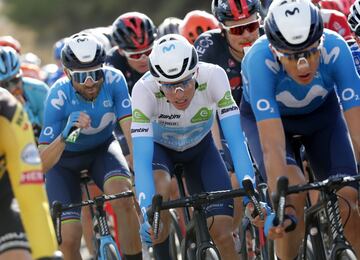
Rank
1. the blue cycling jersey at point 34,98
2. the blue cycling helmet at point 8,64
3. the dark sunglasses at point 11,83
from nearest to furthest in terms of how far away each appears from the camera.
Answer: the blue cycling helmet at point 8,64
the dark sunglasses at point 11,83
the blue cycling jersey at point 34,98

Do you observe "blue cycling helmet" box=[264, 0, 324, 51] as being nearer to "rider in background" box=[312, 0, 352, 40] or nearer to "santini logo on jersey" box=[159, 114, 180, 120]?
"santini logo on jersey" box=[159, 114, 180, 120]

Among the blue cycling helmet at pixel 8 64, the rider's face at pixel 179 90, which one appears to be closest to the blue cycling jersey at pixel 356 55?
the rider's face at pixel 179 90

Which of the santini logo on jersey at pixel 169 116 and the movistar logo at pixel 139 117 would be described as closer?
the movistar logo at pixel 139 117

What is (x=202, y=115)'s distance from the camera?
8234 millimetres

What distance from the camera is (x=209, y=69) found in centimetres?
810

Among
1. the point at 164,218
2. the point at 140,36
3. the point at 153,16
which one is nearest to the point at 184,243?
the point at 164,218

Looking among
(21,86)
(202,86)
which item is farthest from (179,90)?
(21,86)

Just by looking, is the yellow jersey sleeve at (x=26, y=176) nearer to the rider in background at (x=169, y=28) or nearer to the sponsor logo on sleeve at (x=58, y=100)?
the sponsor logo on sleeve at (x=58, y=100)

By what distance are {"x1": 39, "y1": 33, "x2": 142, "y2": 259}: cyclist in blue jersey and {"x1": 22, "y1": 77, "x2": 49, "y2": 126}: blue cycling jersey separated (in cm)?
237

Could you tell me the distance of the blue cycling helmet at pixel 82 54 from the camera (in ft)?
29.7

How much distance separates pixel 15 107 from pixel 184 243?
2.45 meters

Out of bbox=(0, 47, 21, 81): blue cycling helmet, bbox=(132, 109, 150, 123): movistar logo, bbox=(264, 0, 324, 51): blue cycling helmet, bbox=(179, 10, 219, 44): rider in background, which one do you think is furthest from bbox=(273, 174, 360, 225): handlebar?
bbox=(179, 10, 219, 44): rider in background

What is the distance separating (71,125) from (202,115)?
1013 mm

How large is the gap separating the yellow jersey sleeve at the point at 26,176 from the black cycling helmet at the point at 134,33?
5067 millimetres
